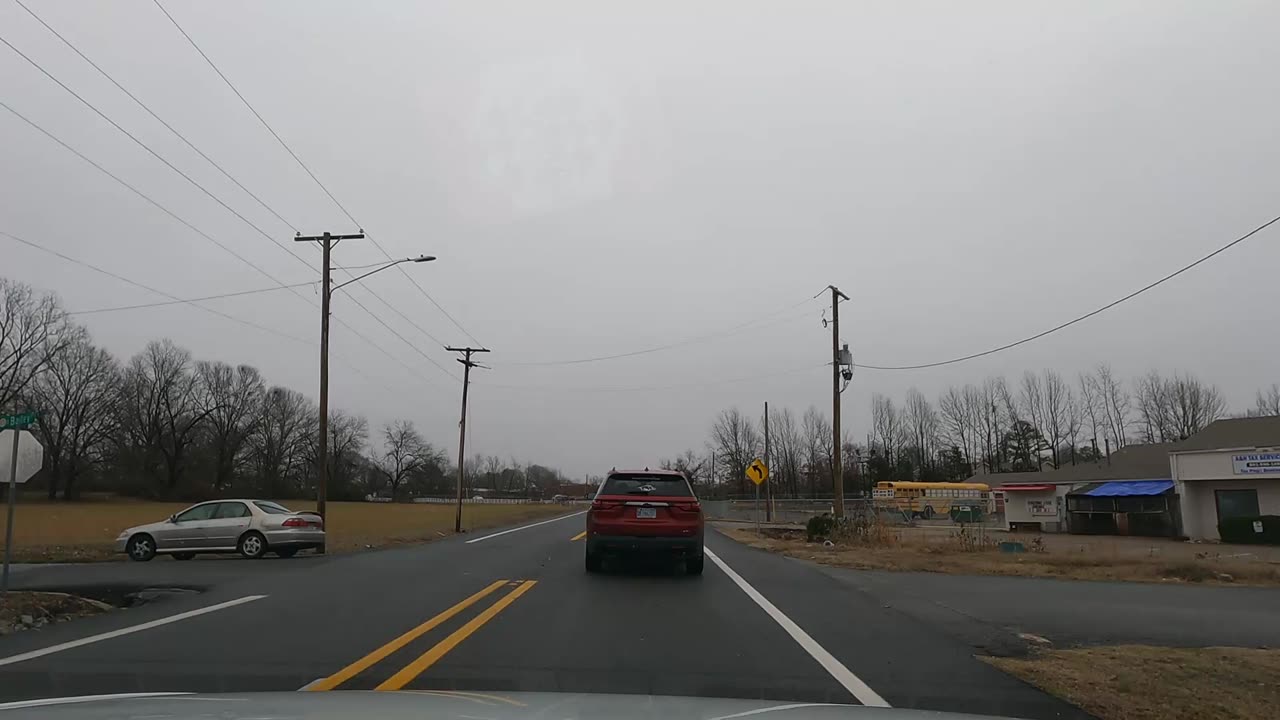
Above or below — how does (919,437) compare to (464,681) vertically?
above

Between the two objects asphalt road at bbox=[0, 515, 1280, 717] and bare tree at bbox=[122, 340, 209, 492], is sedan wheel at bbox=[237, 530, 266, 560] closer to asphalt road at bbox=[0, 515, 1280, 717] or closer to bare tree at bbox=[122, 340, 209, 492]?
asphalt road at bbox=[0, 515, 1280, 717]

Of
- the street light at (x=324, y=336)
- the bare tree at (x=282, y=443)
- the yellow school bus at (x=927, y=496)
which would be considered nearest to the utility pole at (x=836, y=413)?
the street light at (x=324, y=336)

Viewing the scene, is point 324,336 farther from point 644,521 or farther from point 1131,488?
point 1131,488

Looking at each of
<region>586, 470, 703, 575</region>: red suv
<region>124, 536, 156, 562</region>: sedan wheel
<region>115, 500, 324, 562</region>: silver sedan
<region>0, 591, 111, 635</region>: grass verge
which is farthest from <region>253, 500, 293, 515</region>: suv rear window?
<region>586, 470, 703, 575</region>: red suv

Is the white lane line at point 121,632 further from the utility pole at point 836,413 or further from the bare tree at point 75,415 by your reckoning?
the bare tree at point 75,415

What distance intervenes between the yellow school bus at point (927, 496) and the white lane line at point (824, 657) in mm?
49231

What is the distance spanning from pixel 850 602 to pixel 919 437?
3822 inches

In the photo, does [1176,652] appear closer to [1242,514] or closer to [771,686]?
[771,686]

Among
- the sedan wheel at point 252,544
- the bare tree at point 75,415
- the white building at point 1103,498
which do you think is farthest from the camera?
the bare tree at point 75,415

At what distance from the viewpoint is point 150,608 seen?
10.6 m

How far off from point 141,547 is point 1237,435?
43312 mm

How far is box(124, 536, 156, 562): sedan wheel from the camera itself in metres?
19.2

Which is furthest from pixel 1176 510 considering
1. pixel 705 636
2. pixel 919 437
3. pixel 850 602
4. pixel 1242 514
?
pixel 919 437

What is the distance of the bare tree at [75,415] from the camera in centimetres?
9106
